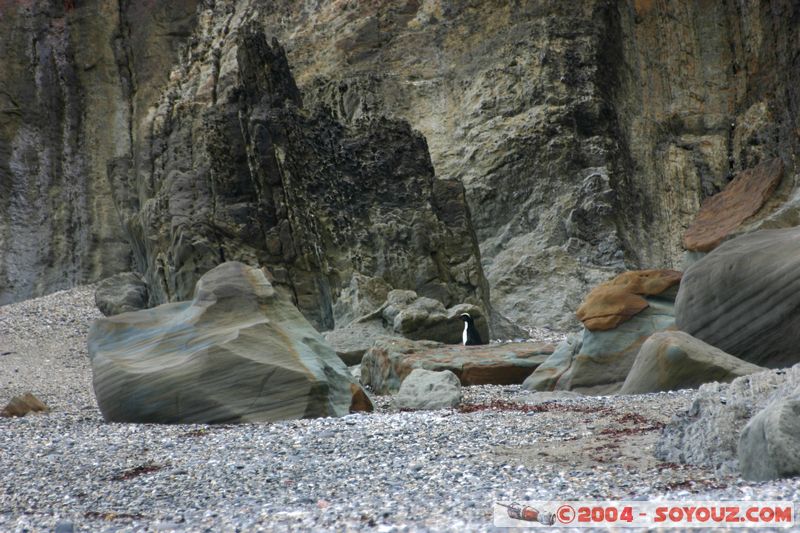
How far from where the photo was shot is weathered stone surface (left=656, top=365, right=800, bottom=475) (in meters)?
5.83

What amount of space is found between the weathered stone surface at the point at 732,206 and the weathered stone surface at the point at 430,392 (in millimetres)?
6230

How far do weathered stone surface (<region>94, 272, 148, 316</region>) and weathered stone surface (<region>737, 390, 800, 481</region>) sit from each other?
71.7 feet

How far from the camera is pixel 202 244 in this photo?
2197 cm

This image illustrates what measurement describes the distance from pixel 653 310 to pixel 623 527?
29.4ft

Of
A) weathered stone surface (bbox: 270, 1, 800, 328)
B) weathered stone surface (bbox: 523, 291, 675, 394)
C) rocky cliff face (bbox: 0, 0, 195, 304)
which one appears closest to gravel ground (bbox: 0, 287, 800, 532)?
weathered stone surface (bbox: 523, 291, 675, 394)

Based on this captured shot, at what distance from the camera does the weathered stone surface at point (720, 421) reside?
5832mm

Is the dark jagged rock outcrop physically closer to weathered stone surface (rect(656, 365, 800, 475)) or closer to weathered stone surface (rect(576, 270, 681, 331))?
weathered stone surface (rect(576, 270, 681, 331))

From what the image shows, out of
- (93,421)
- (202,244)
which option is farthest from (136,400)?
(202,244)

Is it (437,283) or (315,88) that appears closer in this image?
(437,283)

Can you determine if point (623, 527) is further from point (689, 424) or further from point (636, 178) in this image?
point (636, 178)

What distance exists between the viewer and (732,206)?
21422mm

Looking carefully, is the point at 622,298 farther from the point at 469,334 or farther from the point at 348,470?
the point at 348,470

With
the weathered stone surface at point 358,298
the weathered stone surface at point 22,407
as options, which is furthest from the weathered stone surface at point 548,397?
the weathered stone surface at point 358,298

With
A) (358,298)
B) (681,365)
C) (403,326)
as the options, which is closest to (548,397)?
(681,365)
